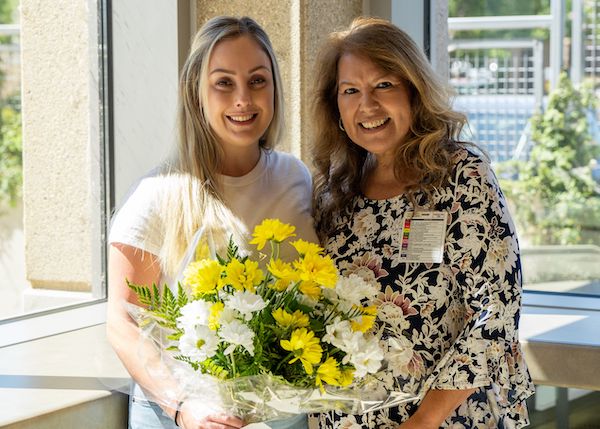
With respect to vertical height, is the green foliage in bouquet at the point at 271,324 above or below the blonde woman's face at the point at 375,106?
below

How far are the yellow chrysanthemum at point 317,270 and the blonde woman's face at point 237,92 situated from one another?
0.60 m

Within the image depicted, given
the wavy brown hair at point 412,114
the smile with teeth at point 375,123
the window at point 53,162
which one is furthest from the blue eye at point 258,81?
the window at point 53,162

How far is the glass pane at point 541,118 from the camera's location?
3555mm

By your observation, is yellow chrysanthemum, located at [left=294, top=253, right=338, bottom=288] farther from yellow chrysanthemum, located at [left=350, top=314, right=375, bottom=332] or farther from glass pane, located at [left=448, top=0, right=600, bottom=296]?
glass pane, located at [left=448, top=0, right=600, bottom=296]

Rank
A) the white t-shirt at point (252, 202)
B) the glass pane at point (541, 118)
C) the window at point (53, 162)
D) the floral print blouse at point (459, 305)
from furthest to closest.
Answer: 1. the glass pane at point (541, 118)
2. the window at point (53, 162)
3. the white t-shirt at point (252, 202)
4. the floral print blouse at point (459, 305)

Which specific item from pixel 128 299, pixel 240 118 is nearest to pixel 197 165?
pixel 240 118

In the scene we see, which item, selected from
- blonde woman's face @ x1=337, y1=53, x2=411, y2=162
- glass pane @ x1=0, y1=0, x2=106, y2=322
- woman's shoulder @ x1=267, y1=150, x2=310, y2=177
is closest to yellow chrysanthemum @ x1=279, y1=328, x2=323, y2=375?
blonde woman's face @ x1=337, y1=53, x2=411, y2=162

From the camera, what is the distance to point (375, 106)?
227 centimetres

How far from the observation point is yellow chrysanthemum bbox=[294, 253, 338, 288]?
1.81 m

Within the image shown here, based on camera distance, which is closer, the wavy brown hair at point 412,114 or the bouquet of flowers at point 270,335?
the bouquet of flowers at point 270,335

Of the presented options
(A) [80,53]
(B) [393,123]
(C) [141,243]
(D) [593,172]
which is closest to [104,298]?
(A) [80,53]

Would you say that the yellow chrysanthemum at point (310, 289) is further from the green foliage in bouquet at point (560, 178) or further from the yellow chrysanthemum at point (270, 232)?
the green foliage in bouquet at point (560, 178)

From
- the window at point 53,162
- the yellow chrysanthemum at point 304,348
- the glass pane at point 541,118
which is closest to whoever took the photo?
the yellow chrysanthemum at point 304,348

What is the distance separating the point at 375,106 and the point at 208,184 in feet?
1.54
